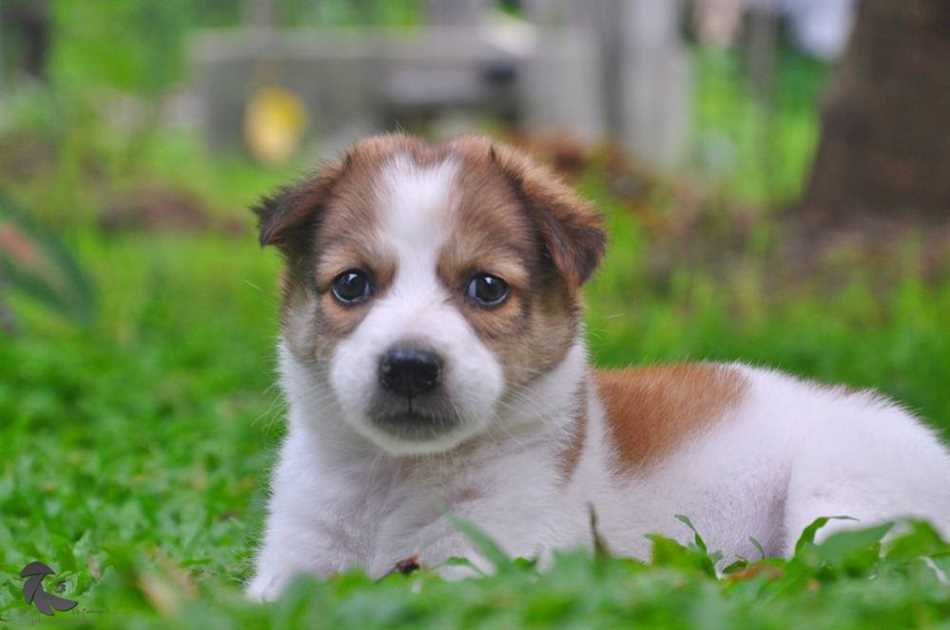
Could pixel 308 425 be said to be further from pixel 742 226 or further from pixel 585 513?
pixel 742 226

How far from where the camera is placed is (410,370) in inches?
150

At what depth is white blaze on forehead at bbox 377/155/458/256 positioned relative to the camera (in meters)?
4.06

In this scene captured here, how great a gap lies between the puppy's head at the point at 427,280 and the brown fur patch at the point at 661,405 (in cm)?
41

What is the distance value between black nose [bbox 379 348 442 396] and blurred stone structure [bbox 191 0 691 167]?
12641 mm

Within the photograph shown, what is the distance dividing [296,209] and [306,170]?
46 centimetres

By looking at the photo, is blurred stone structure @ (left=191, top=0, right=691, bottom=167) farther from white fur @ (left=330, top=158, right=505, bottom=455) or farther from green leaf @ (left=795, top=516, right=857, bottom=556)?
green leaf @ (left=795, top=516, right=857, bottom=556)

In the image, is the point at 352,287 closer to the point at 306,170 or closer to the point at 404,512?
the point at 404,512

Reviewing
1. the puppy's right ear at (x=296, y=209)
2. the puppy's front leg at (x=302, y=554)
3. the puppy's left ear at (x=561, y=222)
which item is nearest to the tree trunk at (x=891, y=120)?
the puppy's left ear at (x=561, y=222)

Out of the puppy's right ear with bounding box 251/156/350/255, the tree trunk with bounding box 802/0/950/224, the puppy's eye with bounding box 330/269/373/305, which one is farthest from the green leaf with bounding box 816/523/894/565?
the tree trunk with bounding box 802/0/950/224

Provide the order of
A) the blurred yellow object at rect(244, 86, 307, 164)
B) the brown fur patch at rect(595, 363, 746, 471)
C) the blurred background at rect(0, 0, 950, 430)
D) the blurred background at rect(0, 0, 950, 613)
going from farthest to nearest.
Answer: the blurred yellow object at rect(244, 86, 307, 164), the blurred background at rect(0, 0, 950, 430), the blurred background at rect(0, 0, 950, 613), the brown fur patch at rect(595, 363, 746, 471)

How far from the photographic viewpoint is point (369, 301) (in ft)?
13.5

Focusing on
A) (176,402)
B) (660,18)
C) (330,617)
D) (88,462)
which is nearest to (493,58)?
(660,18)
